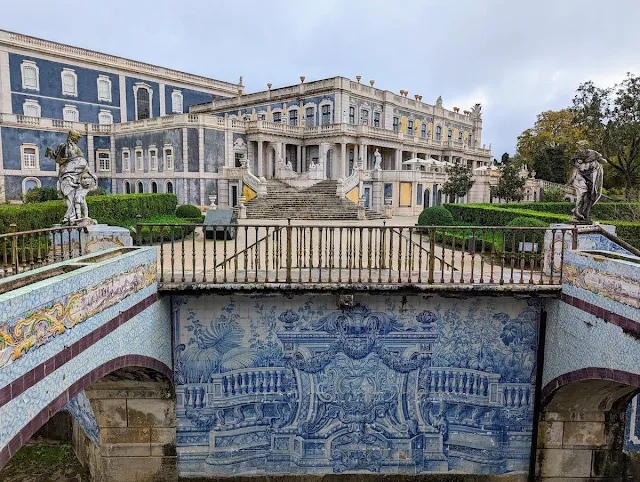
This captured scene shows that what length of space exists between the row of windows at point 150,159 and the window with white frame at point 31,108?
8305 millimetres

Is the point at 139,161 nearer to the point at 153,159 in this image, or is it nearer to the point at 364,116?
the point at 153,159

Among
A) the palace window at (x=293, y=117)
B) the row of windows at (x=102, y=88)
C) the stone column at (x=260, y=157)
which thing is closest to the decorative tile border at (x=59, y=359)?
the stone column at (x=260, y=157)

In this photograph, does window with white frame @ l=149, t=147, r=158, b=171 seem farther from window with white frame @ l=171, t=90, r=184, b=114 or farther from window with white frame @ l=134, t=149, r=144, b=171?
window with white frame @ l=171, t=90, r=184, b=114

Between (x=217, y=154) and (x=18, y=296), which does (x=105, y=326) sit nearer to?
(x=18, y=296)

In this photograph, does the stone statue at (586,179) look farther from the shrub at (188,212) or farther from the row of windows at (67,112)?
the row of windows at (67,112)

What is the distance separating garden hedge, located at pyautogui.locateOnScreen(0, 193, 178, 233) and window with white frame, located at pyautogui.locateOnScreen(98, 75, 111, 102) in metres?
19.6

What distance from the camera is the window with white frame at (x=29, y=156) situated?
31.5 metres

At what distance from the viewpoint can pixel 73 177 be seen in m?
8.30

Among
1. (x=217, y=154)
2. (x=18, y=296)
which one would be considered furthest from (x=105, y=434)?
(x=217, y=154)

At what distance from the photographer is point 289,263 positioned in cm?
779

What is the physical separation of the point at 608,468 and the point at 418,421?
3530 millimetres

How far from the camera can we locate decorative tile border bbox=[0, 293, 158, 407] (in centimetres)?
400

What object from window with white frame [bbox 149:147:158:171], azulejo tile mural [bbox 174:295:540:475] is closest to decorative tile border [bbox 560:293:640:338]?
azulejo tile mural [bbox 174:295:540:475]

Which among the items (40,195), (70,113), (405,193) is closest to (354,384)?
(405,193)
